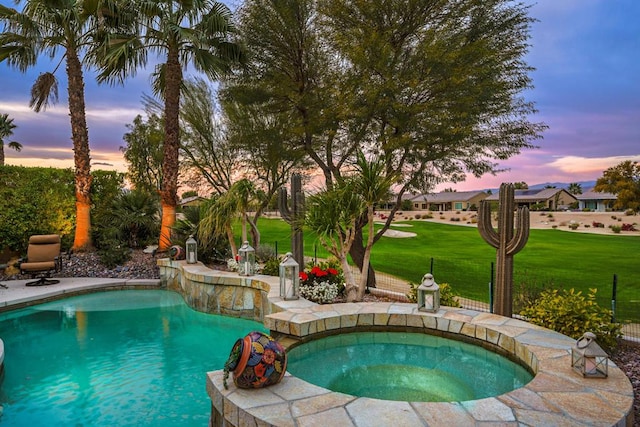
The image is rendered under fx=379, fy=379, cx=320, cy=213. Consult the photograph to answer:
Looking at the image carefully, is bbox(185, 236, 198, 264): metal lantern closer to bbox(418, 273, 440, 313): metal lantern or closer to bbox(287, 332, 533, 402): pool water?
bbox(287, 332, 533, 402): pool water

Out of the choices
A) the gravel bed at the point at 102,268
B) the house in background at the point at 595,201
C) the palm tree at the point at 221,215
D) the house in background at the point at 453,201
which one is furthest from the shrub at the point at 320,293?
the house in background at the point at 595,201

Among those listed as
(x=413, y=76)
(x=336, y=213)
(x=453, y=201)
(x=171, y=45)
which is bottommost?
(x=336, y=213)

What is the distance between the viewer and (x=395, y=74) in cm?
766

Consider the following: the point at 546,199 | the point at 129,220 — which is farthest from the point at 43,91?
the point at 546,199

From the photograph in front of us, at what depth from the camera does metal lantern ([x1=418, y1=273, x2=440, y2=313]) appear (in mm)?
5441

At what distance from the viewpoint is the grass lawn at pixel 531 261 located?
980 cm

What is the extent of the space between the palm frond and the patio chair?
15.3ft

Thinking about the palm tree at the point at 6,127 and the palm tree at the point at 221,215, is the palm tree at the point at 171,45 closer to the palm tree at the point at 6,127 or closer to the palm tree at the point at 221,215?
the palm tree at the point at 221,215

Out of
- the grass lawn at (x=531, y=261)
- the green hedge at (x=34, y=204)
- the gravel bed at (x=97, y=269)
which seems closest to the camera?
the grass lawn at (x=531, y=261)

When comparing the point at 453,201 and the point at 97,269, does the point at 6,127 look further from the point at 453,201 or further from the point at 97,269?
the point at 453,201

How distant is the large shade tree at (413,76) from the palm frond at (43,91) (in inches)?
278

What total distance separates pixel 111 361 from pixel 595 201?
6402cm

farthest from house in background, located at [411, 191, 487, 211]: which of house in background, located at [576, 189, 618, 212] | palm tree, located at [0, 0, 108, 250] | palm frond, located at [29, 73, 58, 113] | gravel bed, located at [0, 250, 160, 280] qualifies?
palm frond, located at [29, 73, 58, 113]

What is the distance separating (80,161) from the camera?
11414 mm
